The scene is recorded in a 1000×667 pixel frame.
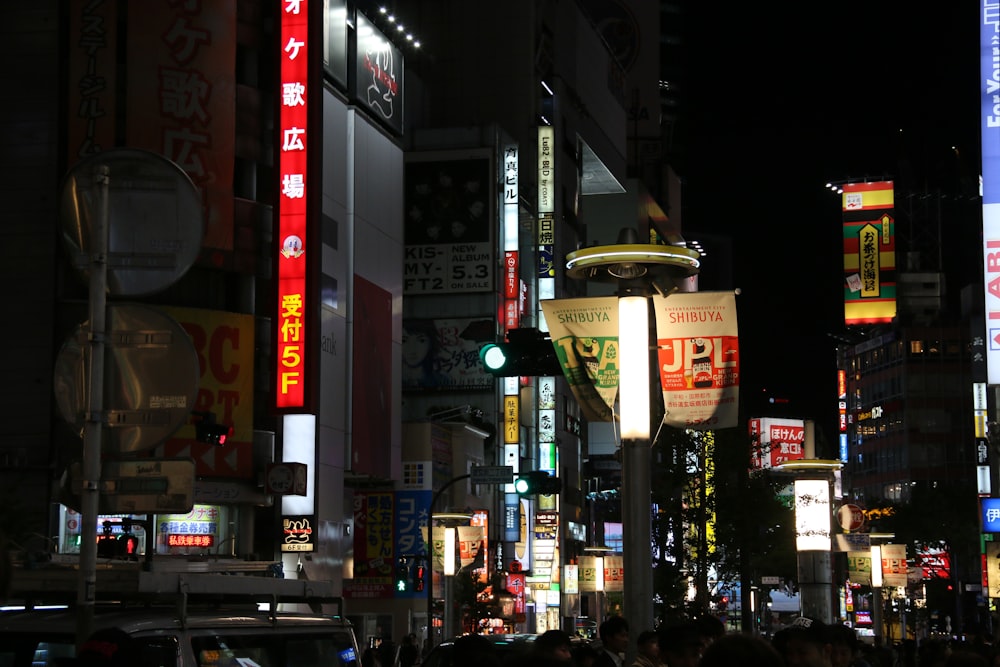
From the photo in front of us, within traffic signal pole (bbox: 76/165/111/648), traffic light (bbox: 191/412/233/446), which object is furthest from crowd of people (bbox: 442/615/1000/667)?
traffic light (bbox: 191/412/233/446)

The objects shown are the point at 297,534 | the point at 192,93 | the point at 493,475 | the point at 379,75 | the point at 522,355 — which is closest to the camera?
the point at 522,355

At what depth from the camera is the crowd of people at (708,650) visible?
14.7ft

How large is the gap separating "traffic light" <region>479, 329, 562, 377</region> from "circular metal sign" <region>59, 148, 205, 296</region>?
13473 mm

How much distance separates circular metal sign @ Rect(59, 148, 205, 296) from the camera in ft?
24.4

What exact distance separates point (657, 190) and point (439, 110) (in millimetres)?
42765

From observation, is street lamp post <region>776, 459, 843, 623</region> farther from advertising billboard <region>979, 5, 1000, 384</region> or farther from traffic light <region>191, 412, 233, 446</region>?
traffic light <region>191, 412, 233, 446</region>

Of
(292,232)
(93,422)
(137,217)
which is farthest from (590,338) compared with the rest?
(292,232)

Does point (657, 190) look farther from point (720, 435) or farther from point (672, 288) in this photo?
point (672, 288)

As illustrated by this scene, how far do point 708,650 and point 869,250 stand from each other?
102933mm

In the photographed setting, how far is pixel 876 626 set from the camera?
5366 cm

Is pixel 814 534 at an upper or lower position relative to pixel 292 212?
lower

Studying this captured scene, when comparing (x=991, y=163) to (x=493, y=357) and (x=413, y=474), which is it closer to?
(x=413, y=474)

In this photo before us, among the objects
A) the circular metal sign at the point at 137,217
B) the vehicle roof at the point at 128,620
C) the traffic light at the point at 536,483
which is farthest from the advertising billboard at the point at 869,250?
the circular metal sign at the point at 137,217

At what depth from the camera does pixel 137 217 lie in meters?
7.55
